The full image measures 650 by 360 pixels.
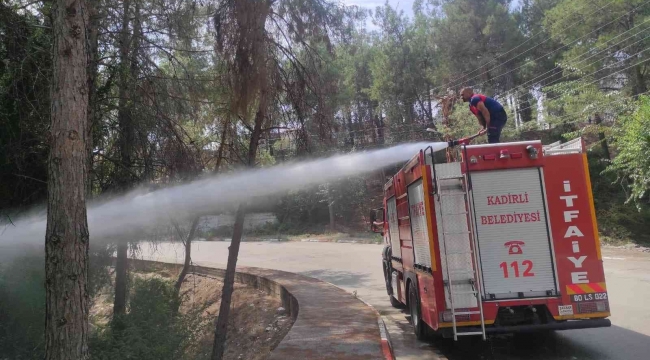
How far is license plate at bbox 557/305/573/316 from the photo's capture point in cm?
595

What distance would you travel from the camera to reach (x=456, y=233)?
240 inches

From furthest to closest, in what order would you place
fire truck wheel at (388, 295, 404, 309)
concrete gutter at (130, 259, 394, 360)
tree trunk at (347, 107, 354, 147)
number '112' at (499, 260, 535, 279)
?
tree trunk at (347, 107, 354, 147), fire truck wheel at (388, 295, 404, 309), concrete gutter at (130, 259, 394, 360), number '112' at (499, 260, 535, 279)

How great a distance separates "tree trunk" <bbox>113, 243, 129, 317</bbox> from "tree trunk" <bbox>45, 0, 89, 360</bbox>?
5.54 meters

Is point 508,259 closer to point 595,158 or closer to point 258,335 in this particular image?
point 258,335

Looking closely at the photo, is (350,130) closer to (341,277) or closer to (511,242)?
(341,277)

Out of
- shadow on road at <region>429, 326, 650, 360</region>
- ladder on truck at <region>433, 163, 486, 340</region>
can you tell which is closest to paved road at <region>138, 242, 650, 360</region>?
shadow on road at <region>429, 326, 650, 360</region>

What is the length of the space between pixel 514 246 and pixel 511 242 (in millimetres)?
61

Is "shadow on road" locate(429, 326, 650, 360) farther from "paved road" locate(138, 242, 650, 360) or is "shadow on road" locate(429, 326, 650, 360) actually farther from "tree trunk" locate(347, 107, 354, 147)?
"tree trunk" locate(347, 107, 354, 147)

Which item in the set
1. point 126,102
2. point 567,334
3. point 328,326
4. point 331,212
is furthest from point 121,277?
point 331,212

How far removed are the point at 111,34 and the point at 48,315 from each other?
577 cm

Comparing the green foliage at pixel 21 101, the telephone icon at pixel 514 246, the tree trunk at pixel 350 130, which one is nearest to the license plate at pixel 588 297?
the telephone icon at pixel 514 246

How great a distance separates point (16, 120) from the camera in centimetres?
693

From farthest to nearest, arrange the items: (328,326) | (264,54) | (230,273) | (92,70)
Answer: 1. (230,273)
2. (264,54)
3. (328,326)
4. (92,70)

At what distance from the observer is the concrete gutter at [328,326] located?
6348 mm
